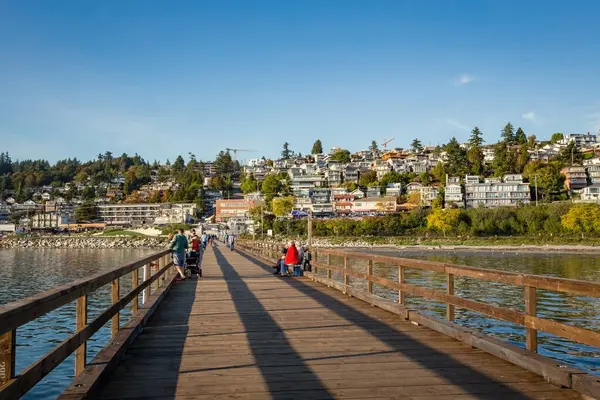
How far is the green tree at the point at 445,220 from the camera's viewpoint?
354ft

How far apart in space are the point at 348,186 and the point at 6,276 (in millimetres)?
151378

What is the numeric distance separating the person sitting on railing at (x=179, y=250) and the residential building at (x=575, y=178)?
144 m

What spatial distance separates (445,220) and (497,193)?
39774 mm

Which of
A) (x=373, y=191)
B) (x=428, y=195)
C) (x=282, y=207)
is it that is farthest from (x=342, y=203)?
(x=282, y=207)

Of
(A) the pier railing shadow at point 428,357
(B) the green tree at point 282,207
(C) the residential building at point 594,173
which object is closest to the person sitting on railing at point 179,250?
(A) the pier railing shadow at point 428,357

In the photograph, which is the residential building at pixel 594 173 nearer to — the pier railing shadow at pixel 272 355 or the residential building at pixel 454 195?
the residential building at pixel 454 195

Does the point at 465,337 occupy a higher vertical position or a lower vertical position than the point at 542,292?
higher

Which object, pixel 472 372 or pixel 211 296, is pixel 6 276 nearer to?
pixel 211 296

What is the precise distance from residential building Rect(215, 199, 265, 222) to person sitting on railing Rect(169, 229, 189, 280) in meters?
151

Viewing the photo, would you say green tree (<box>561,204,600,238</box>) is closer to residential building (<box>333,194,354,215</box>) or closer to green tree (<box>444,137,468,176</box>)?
residential building (<box>333,194,354,215</box>)

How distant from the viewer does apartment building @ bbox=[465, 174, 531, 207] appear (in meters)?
139

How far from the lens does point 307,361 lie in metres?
5.89

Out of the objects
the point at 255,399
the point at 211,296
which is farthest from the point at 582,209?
the point at 255,399

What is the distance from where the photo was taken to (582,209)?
312 feet
